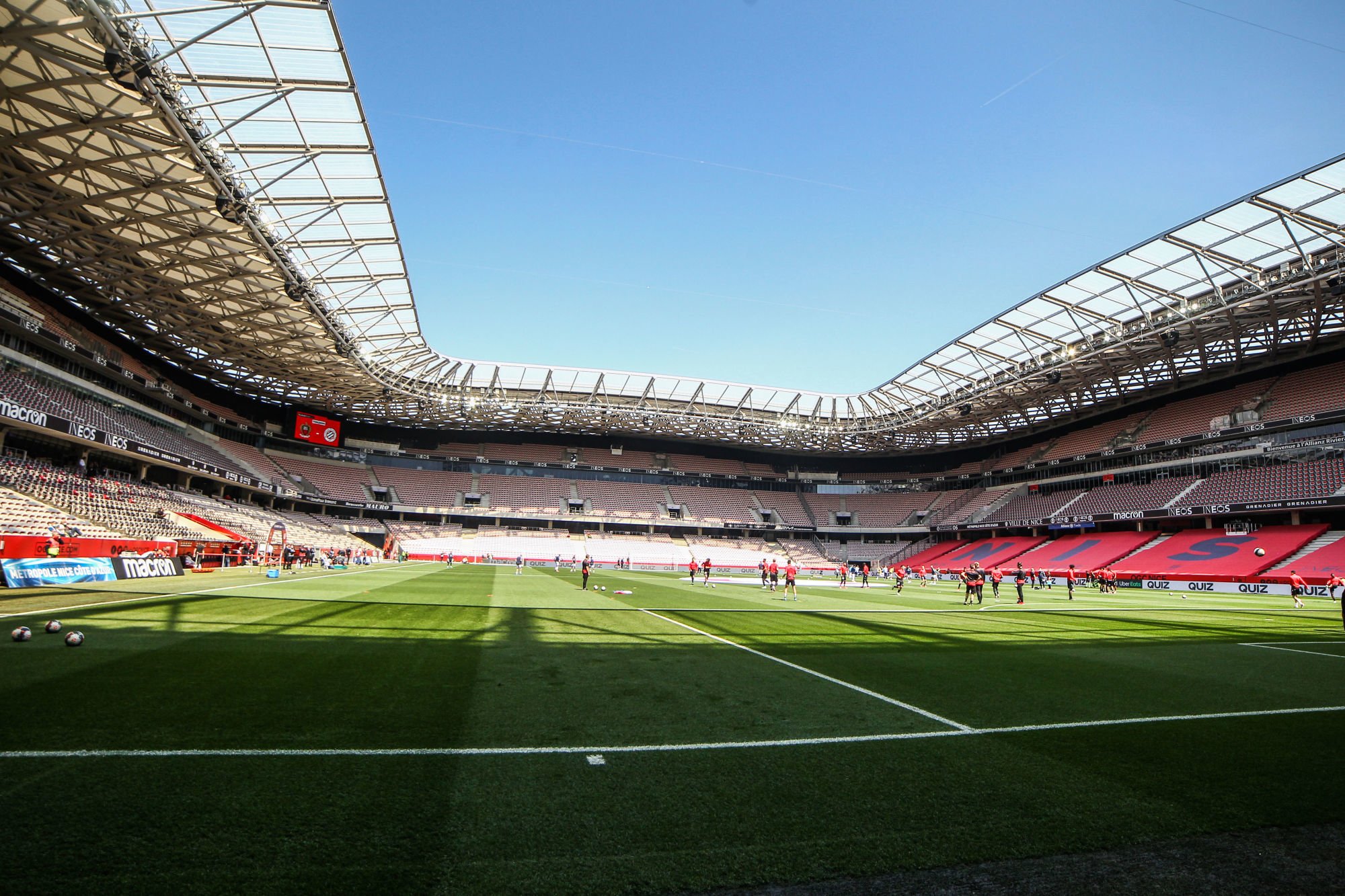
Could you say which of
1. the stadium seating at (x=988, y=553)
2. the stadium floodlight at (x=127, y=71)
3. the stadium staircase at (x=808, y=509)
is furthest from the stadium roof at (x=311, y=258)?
the stadium staircase at (x=808, y=509)

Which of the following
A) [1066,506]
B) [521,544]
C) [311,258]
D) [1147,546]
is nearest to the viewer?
[311,258]

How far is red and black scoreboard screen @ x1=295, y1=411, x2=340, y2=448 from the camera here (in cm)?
5653

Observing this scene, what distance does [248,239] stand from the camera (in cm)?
2464

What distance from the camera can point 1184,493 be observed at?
144 feet

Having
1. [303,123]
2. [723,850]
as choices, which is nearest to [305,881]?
[723,850]

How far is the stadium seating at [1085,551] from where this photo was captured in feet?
146

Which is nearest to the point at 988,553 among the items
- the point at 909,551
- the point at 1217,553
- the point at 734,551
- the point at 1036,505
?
the point at 1036,505

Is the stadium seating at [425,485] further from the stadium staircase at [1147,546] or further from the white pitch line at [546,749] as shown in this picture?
the white pitch line at [546,749]

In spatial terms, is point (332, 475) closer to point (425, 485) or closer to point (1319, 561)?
point (425, 485)

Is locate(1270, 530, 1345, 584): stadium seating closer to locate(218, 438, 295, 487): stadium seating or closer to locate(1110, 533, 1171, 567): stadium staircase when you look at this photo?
locate(1110, 533, 1171, 567): stadium staircase

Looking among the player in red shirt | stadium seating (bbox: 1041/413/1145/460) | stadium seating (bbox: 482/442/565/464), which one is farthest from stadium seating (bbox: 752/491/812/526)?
the player in red shirt

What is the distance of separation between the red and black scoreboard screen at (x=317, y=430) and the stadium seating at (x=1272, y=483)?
2784 inches

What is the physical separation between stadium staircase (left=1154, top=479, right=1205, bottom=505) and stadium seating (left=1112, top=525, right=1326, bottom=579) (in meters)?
2.27

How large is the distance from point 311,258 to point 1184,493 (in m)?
57.6
